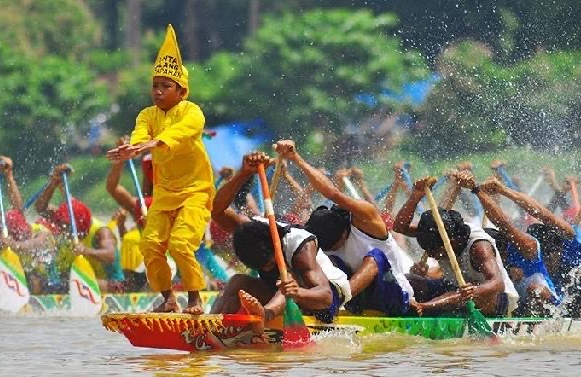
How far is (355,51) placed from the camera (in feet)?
103

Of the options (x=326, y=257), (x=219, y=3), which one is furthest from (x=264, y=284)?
(x=219, y=3)

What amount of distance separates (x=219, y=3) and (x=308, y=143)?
470 inches

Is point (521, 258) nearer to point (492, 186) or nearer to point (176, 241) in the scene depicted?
point (492, 186)

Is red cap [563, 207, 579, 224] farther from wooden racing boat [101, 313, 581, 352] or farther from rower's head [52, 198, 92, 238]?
wooden racing boat [101, 313, 581, 352]

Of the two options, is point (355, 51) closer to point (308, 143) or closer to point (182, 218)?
point (308, 143)

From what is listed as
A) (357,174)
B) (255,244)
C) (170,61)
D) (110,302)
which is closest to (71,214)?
(110,302)

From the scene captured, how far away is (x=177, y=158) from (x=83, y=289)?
182 inches

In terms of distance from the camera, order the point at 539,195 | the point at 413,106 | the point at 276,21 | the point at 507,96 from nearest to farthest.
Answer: the point at 539,195, the point at 507,96, the point at 413,106, the point at 276,21

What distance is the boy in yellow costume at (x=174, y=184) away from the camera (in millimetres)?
9656

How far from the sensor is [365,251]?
1002cm

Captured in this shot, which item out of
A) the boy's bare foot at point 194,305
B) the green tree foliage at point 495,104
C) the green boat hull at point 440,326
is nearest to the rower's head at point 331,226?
the green boat hull at point 440,326

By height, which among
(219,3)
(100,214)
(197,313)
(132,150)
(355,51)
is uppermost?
(219,3)

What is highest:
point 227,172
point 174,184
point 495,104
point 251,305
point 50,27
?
point 50,27

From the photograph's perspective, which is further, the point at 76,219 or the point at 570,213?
the point at 76,219
